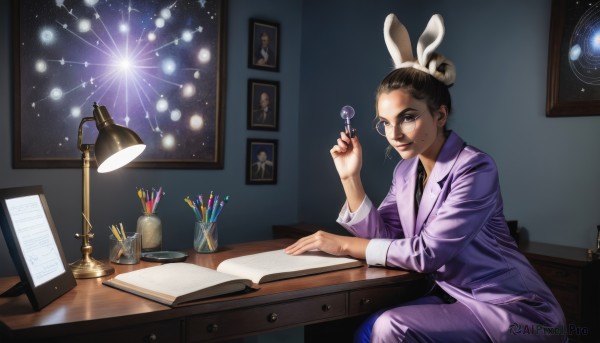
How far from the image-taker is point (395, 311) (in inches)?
65.7

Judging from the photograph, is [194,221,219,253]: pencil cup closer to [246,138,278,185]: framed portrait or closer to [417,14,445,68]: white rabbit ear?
[417,14,445,68]: white rabbit ear

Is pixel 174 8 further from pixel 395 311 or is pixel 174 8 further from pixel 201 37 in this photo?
pixel 395 311

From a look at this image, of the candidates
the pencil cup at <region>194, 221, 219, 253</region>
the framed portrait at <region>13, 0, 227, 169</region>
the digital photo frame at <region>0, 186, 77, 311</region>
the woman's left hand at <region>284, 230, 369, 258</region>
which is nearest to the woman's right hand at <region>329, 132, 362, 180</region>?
the woman's left hand at <region>284, 230, 369, 258</region>

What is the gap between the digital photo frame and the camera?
1349 millimetres

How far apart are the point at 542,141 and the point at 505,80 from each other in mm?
351

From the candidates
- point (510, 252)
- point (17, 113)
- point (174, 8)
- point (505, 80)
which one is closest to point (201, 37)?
point (174, 8)

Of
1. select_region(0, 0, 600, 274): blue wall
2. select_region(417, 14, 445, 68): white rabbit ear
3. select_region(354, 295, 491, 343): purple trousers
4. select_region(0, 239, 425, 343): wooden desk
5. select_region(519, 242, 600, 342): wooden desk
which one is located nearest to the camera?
select_region(0, 239, 425, 343): wooden desk

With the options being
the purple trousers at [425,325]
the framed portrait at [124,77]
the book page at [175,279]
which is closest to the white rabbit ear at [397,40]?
the purple trousers at [425,325]

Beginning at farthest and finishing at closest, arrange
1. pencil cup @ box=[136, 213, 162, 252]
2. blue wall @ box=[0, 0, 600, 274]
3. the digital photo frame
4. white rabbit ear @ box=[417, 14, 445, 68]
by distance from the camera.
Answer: blue wall @ box=[0, 0, 600, 274], pencil cup @ box=[136, 213, 162, 252], white rabbit ear @ box=[417, 14, 445, 68], the digital photo frame

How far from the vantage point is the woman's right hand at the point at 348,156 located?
6.75 ft

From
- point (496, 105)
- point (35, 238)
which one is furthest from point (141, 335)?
point (496, 105)

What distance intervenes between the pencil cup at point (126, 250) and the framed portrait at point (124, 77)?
129 centimetres

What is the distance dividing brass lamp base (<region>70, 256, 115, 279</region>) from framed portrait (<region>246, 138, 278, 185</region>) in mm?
2015

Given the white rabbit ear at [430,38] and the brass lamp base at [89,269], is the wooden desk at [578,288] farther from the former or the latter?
the brass lamp base at [89,269]
